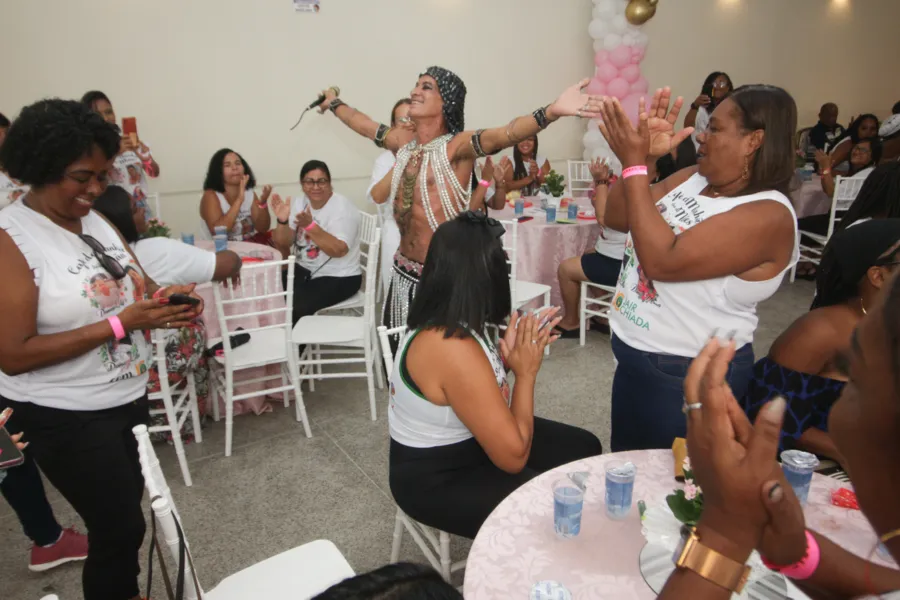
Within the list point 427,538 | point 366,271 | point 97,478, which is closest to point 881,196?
point 427,538

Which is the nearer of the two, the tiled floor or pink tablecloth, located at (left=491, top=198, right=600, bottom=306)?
the tiled floor

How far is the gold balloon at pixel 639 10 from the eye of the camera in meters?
6.06

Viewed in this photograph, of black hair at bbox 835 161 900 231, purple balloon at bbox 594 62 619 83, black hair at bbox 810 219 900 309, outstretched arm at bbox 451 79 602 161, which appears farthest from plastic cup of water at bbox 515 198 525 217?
black hair at bbox 810 219 900 309

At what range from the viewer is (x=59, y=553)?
2.15 meters

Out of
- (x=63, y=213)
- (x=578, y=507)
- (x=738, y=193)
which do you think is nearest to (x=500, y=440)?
(x=578, y=507)

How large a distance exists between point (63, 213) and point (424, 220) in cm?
153

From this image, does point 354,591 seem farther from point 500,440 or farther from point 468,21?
point 468,21

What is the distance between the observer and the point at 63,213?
1.45 meters

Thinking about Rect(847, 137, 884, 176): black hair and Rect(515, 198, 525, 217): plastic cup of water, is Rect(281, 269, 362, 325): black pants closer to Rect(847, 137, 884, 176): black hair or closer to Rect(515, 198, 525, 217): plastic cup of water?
Rect(515, 198, 525, 217): plastic cup of water

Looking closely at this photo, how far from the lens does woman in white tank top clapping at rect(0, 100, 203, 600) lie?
1382 millimetres

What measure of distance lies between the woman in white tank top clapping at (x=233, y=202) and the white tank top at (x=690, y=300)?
10.4 feet

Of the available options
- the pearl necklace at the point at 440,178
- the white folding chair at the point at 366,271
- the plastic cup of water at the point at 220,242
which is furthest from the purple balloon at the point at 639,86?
the plastic cup of water at the point at 220,242

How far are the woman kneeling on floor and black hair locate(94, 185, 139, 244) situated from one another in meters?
1.28

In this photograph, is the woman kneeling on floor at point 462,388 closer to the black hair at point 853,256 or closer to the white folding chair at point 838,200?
Answer: the black hair at point 853,256
